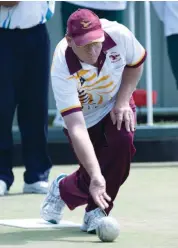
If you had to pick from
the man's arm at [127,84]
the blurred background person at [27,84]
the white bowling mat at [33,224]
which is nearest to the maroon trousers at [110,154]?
the man's arm at [127,84]

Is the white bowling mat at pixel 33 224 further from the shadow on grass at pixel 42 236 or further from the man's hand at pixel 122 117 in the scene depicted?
the man's hand at pixel 122 117

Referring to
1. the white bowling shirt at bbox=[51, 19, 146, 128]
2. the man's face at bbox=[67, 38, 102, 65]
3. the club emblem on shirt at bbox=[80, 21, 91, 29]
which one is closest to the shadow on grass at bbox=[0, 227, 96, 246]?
the white bowling shirt at bbox=[51, 19, 146, 128]

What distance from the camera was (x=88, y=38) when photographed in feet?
17.8

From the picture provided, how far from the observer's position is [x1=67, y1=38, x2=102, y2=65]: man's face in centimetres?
548

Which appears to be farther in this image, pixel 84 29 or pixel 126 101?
pixel 126 101

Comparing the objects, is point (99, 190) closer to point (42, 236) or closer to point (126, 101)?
point (42, 236)

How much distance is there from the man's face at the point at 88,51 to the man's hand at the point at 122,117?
44 cm

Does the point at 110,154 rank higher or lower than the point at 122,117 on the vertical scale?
lower

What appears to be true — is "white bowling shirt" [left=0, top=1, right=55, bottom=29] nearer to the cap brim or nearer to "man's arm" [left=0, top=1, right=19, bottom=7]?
"man's arm" [left=0, top=1, right=19, bottom=7]

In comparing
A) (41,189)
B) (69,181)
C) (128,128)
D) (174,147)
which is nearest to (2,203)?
(41,189)

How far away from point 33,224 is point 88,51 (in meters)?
1.17

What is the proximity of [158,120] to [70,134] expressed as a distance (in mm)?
5472

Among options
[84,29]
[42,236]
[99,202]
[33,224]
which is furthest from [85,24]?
[33,224]

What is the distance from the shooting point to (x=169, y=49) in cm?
964
